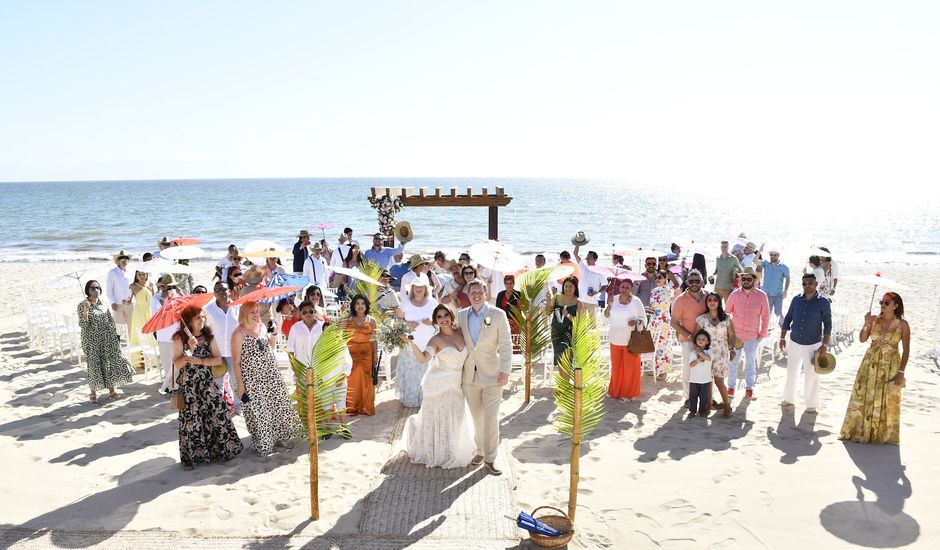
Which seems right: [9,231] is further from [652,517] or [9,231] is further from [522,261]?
[652,517]

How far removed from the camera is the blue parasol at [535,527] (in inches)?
196

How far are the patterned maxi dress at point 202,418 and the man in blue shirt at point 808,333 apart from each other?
6730 mm

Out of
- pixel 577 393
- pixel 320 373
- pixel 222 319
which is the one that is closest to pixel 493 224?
pixel 222 319

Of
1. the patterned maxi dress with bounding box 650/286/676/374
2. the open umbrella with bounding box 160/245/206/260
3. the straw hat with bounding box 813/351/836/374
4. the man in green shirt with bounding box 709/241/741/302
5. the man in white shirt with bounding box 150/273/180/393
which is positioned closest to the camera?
the straw hat with bounding box 813/351/836/374

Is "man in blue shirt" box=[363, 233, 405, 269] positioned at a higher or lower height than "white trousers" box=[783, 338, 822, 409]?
higher

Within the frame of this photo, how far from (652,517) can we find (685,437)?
2.05 metres

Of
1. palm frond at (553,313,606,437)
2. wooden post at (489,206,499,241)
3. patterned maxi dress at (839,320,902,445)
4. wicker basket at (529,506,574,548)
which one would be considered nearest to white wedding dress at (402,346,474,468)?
palm frond at (553,313,606,437)

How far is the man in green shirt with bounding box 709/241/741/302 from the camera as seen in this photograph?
12.8 meters

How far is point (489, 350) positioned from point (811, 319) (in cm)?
442

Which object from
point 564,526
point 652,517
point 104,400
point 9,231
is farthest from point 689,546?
point 9,231

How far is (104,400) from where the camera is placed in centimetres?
881

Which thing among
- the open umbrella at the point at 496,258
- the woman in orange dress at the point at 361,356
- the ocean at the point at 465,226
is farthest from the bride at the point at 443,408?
the ocean at the point at 465,226

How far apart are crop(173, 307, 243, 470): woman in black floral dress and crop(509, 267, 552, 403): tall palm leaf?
3828 mm

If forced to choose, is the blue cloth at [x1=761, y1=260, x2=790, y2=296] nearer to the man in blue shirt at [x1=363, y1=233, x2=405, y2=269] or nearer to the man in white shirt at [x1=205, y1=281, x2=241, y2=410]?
the man in blue shirt at [x1=363, y1=233, x2=405, y2=269]
